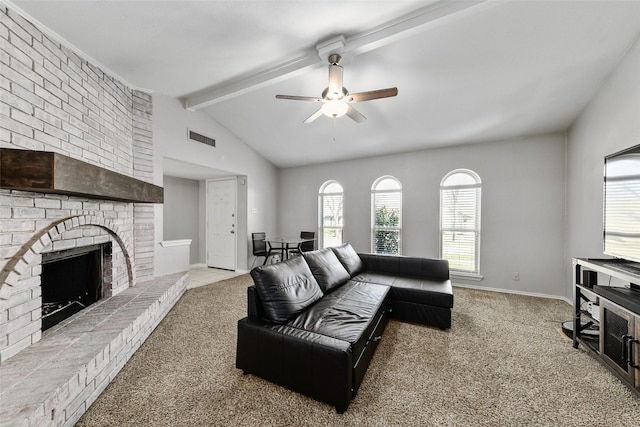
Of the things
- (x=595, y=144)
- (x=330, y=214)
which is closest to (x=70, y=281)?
(x=330, y=214)

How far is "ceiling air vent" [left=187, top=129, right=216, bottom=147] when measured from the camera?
401 cm

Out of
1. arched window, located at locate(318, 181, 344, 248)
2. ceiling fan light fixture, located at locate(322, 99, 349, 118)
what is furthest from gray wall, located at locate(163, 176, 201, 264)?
ceiling fan light fixture, located at locate(322, 99, 349, 118)

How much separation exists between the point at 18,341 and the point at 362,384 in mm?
2383

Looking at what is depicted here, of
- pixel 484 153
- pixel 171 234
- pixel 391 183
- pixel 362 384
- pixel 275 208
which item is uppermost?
pixel 484 153

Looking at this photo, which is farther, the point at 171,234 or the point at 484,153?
the point at 171,234

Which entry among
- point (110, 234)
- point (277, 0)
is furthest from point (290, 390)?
point (277, 0)

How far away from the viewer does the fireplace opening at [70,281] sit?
6.89 feet

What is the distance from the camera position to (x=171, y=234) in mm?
5359

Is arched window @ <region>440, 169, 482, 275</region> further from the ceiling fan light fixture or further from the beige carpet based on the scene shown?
the ceiling fan light fixture

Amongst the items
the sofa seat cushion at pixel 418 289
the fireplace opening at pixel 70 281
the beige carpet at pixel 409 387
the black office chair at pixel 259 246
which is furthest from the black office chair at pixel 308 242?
the fireplace opening at pixel 70 281

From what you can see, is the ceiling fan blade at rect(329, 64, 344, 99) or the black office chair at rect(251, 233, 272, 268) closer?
the ceiling fan blade at rect(329, 64, 344, 99)

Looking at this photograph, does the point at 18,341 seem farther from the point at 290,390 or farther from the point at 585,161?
the point at 585,161

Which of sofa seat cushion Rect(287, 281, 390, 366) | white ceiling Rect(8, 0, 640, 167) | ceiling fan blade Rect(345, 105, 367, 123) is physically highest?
white ceiling Rect(8, 0, 640, 167)

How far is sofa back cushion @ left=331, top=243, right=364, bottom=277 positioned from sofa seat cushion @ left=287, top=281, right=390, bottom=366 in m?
0.61
